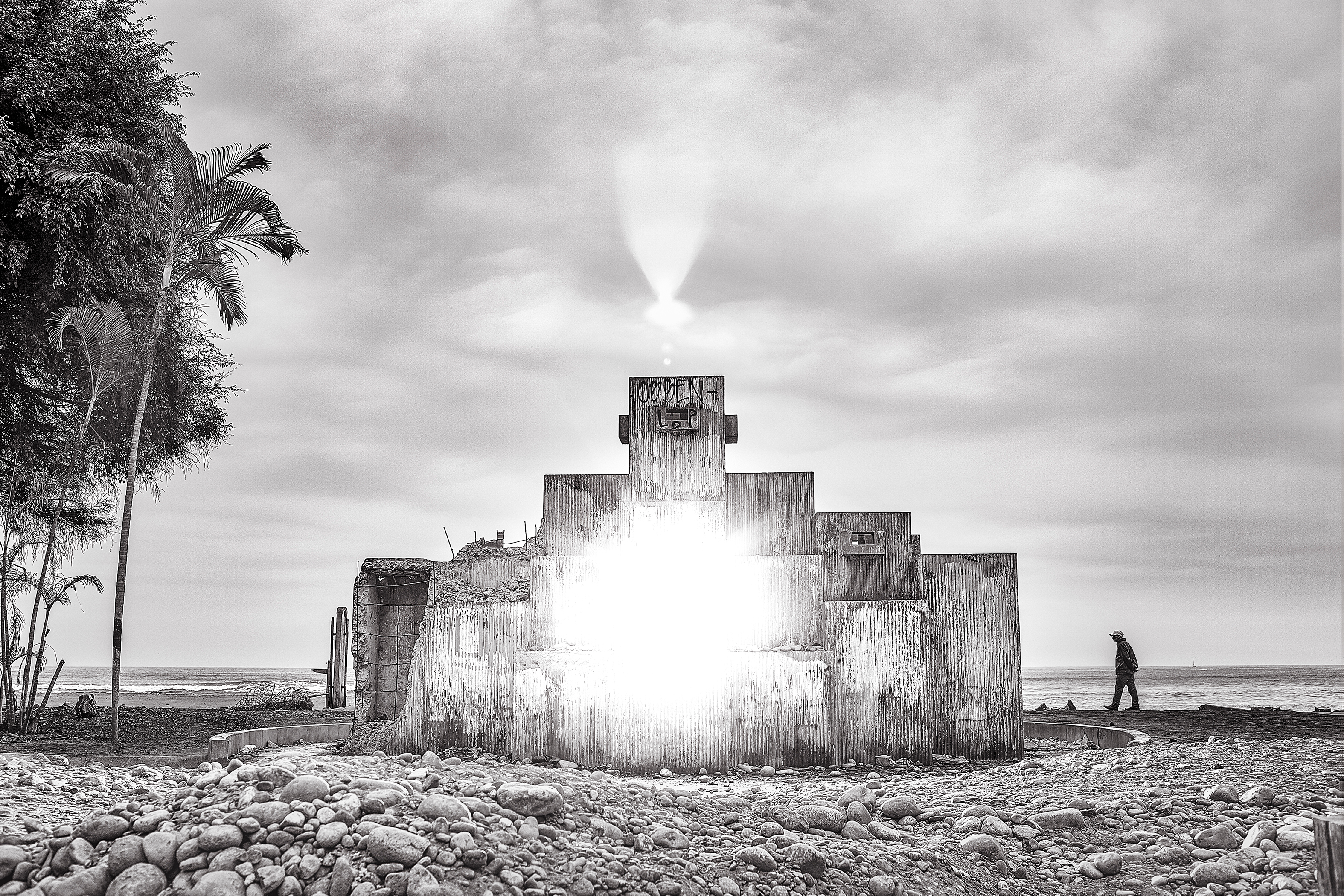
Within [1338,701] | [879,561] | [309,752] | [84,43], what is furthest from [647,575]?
[1338,701]

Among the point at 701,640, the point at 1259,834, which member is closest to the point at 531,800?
the point at 1259,834

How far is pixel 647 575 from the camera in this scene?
18859mm

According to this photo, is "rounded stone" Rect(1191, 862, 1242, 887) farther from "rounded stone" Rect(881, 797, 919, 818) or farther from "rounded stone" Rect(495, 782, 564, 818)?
"rounded stone" Rect(495, 782, 564, 818)

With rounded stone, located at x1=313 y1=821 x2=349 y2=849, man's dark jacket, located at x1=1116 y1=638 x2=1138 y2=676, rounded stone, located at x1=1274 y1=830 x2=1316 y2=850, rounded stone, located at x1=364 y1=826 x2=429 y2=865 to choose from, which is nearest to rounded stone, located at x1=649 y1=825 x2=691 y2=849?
rounded stone, located at x1=364 y1=826 x2=429 y2=865

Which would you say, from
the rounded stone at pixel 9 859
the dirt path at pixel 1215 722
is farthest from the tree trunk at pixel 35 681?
the dirt path at pixel 1215 722

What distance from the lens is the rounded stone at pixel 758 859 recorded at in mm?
8828

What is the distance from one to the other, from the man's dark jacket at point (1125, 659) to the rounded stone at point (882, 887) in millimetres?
19304

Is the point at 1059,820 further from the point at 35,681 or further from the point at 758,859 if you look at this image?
the point at 35,681

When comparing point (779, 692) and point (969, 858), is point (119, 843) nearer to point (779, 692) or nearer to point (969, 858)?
point (969, 858)

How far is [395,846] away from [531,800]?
1.66 meters

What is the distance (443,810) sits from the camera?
28.6 feet

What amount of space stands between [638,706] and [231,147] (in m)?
13.9

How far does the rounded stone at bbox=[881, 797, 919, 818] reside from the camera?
1131 centimetres

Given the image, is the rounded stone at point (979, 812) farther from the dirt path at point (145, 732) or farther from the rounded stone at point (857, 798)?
the dirt path at point (145, 732)
